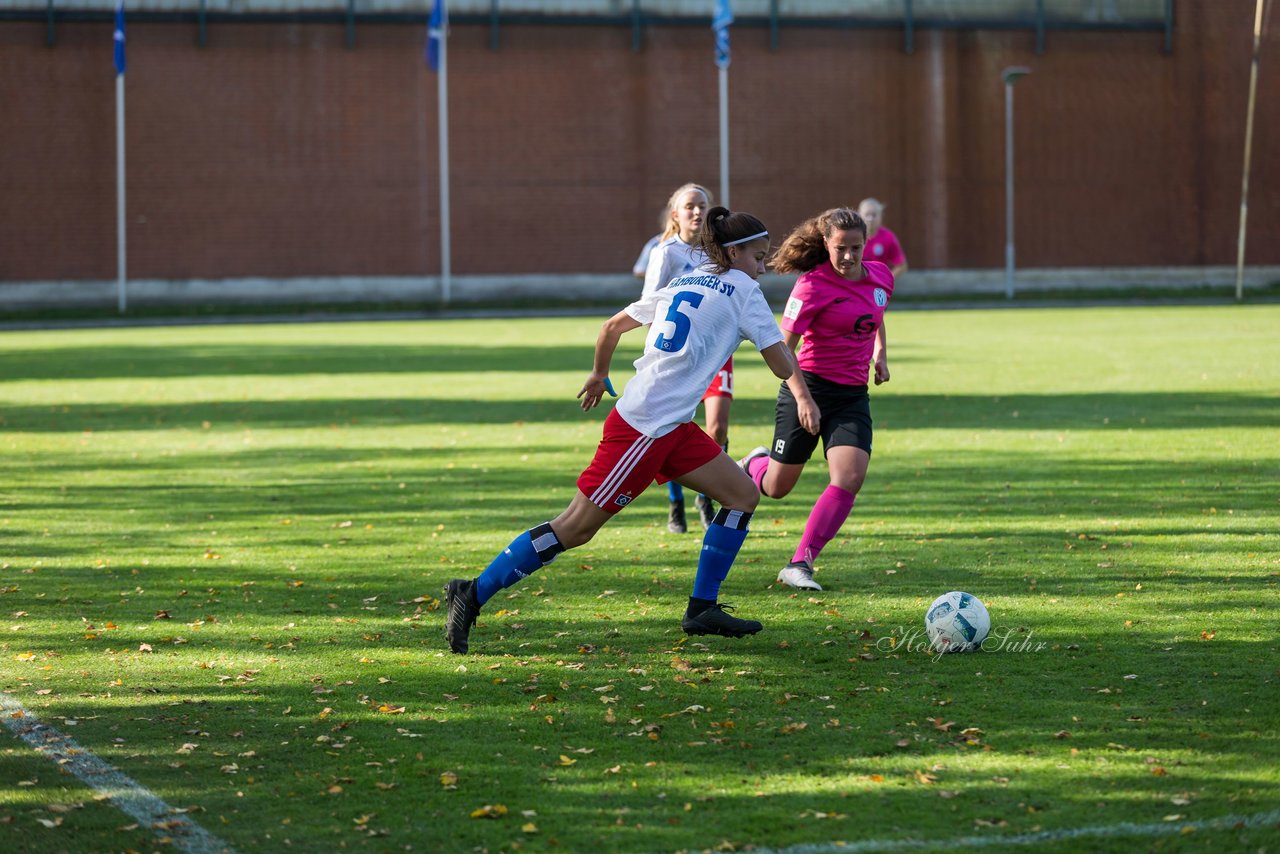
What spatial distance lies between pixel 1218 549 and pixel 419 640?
4487 millimetres

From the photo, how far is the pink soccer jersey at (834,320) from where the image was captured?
784 centimetres

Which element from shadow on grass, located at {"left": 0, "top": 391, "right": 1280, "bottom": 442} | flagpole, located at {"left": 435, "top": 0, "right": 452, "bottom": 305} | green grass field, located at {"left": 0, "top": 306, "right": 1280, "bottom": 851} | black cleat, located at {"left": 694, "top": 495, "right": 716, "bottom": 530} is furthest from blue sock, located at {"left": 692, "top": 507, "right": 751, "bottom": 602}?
flagpole, located at {"left": 435, "top": 0, "right": 452, "bottom": 305}

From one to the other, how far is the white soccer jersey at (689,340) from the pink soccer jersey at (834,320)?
4.31 feet

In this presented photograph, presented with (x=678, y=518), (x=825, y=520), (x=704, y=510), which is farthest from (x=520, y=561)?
(x=704, y=510)

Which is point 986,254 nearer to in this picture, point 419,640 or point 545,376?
point 545,376

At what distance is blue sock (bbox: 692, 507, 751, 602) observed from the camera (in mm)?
6688

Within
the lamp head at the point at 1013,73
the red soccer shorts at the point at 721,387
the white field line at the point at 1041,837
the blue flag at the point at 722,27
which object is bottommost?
the white field line at the point at 1041,837

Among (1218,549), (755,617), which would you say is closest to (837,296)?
(755,617)

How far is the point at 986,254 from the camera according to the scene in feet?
163

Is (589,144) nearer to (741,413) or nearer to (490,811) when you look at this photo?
(741,413)

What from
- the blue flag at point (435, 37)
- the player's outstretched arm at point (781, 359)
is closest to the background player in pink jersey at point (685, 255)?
the player's outstretched arm at point (781, 359)

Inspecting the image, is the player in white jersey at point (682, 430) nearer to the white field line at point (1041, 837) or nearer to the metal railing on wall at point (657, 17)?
the white field line at point (1041, 837)

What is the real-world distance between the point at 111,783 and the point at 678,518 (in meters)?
5.22

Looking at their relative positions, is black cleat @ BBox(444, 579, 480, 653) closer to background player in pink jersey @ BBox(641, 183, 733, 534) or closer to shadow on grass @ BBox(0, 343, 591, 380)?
background player in pink jersey @ BBox(641, 183, 733, 534)
